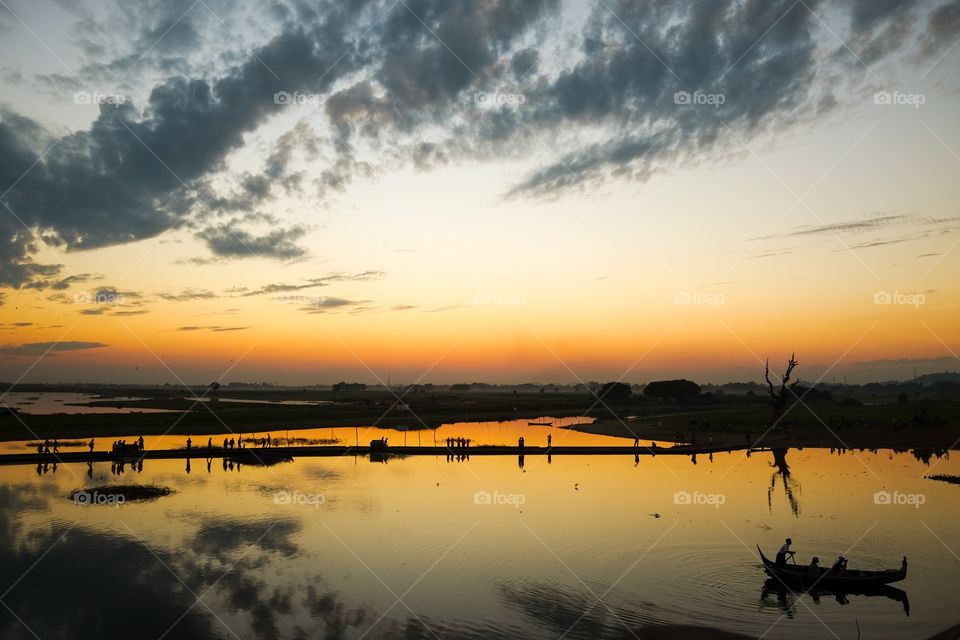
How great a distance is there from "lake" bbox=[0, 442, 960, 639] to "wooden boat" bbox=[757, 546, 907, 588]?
0.55 metres

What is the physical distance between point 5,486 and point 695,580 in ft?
123

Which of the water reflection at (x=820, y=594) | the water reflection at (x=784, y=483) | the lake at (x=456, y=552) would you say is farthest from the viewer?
the water reflection at (x=784, y=483)

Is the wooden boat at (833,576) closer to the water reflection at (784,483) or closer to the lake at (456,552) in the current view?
the lake at (456,552)

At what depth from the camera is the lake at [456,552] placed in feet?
59.3

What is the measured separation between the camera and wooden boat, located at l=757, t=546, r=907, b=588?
2103 cm

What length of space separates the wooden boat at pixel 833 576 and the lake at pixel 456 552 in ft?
1.81

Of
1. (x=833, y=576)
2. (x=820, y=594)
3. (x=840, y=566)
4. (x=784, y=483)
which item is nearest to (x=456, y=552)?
(x=820, y=594)

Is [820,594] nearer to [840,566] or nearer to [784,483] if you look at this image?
[840,566]

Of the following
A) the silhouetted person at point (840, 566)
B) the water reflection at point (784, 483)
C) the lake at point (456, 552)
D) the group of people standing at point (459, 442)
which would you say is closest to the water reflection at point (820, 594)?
the lake at point (456, 552)

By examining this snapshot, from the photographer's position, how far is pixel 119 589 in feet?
66.4

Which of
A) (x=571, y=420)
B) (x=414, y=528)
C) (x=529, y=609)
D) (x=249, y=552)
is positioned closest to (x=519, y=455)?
(x=414, y=528)

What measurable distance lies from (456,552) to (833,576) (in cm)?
1311

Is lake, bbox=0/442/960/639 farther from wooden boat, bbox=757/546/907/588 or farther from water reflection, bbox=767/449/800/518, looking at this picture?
wooden boat, bbox=757/546/907/588

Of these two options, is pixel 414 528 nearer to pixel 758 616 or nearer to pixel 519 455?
pixel 758 616
